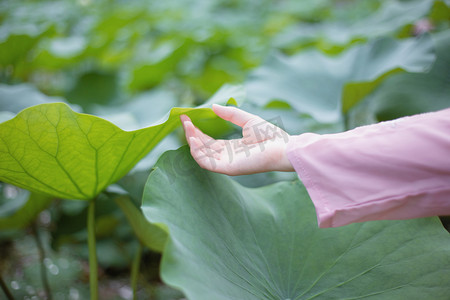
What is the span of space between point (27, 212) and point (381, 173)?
3.44 feet

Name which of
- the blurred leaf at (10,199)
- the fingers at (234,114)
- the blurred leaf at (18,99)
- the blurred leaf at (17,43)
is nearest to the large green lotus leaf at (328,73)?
the fingers at (234,114)

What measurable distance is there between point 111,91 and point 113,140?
1.44 metres

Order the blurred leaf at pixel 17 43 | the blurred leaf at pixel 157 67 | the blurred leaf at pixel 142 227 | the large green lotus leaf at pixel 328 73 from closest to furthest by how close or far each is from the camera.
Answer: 1. the blurred leaf at pixel 142 227
2. the large green lotus leaf at pixel 328 73
3. the blurred leaf at pixel 17 43
4. the blurred leaf at pixel 157 67

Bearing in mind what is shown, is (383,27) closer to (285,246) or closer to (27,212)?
(285,246)

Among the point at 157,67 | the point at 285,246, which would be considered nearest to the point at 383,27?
the point at 157,67

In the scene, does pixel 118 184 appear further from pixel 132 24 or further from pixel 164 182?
pixel 132 24

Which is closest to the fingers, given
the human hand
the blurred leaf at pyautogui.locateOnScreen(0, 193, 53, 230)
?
the human hand

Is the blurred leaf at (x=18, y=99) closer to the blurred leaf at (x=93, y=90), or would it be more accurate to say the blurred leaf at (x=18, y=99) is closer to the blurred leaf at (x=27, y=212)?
the blurred leaf at (x=27, y=212)

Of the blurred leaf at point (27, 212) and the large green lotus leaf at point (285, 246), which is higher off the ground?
the large green lotus leaf at point (285, 246)

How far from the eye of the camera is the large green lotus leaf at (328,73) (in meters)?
1.26

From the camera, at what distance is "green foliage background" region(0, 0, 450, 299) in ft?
2.47

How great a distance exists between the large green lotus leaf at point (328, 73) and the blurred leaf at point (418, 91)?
0.05 meters

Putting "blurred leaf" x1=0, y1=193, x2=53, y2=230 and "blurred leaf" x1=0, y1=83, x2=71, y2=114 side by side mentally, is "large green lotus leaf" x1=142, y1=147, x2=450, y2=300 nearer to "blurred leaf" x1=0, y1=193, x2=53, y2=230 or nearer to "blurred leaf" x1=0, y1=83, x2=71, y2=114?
"blurred leaf" x1=0, y1=193, x2=53, y2=230

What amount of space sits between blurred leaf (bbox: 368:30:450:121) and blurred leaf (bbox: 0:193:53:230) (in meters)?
1.09
